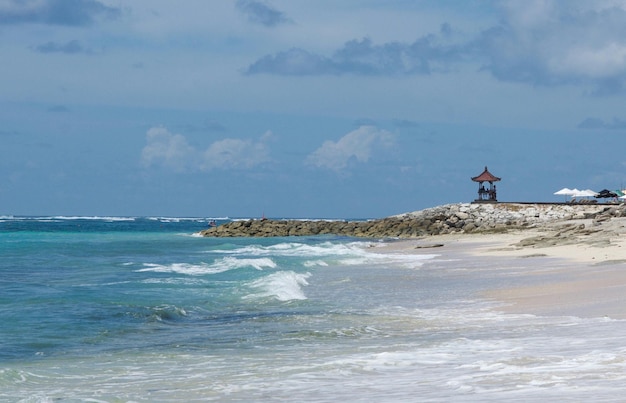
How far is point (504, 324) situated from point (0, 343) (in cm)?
878

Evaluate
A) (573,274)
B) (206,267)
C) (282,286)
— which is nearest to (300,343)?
(282,286)

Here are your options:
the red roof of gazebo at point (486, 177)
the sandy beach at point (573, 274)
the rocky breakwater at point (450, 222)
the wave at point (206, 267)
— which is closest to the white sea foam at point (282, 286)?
the sandy beach at point (573, 274)

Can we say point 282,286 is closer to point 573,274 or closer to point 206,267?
point 573,274

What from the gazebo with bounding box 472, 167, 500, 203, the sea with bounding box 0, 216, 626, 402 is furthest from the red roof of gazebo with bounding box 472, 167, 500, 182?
the sea with bounding box 0, 216, 626, 402

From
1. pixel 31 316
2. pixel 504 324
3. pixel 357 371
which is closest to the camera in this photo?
pixel 357 371

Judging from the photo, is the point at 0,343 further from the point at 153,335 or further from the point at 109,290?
the point at 109,290

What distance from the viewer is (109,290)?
25359 millimetres

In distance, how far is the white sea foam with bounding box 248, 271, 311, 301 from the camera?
74.1 feet

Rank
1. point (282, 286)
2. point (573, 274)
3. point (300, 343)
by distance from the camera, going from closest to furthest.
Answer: point (300, 343)
point (573, 274)
point (282, 286)

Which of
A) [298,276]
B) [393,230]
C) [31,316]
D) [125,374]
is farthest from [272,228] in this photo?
[125,374]

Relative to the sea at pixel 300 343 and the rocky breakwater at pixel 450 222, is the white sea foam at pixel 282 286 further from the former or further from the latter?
the rocky breakwater at pixel 450 222

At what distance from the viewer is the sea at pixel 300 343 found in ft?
31.9

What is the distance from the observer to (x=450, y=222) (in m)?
72.1

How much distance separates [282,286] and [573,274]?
8.03 m
